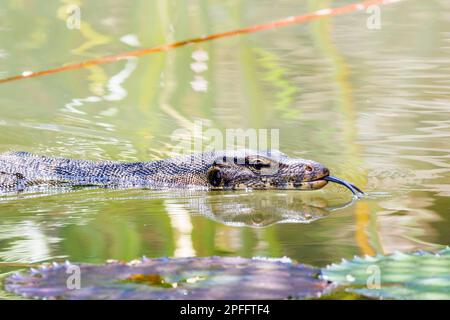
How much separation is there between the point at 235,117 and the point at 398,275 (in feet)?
19.7

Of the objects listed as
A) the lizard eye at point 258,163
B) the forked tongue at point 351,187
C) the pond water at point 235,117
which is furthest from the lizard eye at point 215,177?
the forked tongue at point 351,187

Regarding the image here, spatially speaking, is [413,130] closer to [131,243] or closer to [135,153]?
[135,153]

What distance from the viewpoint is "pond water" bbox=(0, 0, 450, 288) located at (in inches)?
220

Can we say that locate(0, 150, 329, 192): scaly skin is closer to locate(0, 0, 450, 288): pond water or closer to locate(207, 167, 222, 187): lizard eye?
locate(207, 167, 222, 187): lizard eye

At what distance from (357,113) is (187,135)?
6.19 ft

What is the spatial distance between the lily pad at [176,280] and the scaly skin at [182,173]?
139 inches

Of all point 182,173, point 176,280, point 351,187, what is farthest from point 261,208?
point 176,280

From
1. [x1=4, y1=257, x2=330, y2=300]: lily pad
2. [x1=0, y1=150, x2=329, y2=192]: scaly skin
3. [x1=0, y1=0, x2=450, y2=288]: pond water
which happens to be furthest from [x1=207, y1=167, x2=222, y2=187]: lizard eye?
[x1=4, y1=257, x2=330, y2=300]: lily pad

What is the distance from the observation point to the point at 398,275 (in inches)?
160

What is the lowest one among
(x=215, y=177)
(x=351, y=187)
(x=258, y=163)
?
(x=351, y=187)

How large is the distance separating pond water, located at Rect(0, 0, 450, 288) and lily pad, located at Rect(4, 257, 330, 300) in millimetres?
619

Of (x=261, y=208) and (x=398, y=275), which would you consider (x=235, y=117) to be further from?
(x=398, y=275)
